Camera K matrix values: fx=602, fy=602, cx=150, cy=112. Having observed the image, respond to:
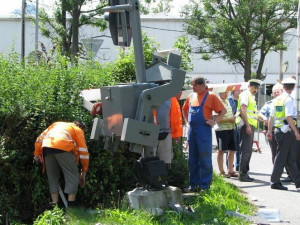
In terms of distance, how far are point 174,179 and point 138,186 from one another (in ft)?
6.33

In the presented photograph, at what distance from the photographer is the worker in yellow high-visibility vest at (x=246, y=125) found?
10703mm

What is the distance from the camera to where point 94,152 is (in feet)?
27.8

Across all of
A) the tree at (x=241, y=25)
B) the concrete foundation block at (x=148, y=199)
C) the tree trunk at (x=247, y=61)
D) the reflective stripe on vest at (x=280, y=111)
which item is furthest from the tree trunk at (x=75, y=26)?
the concrete foundation block at (x=148, y=199)

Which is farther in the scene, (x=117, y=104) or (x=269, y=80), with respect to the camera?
(x=269, y=80)

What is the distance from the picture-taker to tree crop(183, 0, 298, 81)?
32094mm

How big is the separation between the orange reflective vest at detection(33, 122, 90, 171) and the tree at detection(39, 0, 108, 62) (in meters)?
18.4

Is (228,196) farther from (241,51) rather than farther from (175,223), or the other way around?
(241,51)

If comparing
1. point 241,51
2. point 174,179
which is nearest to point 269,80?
point 241,51

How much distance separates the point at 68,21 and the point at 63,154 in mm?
→ 23196

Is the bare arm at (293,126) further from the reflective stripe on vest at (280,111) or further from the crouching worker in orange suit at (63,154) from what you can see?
the crouching worker in orange suit at (63,154)

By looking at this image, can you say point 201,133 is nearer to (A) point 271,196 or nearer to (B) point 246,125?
(A) point 271,196

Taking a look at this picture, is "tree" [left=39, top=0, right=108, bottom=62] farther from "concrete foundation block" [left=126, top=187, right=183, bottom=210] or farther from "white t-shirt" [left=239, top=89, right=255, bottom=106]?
"concrete foundation block" [left=126, top=187, right=183, bottom=210]

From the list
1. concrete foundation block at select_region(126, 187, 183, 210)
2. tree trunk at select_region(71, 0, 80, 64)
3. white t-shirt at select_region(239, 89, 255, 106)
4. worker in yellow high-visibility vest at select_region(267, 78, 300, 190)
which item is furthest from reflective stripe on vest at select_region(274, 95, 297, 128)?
tree trunk at select_region(71, 0, 80, 64)

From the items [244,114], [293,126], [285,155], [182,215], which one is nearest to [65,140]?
[182,215]
